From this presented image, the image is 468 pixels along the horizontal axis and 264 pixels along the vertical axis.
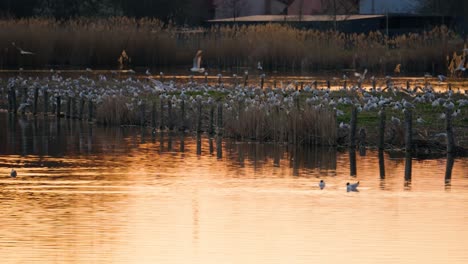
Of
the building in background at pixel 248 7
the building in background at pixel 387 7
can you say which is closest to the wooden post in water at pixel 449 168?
the building in background at pixel 387 7

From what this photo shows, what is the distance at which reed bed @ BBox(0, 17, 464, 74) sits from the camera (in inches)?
2231

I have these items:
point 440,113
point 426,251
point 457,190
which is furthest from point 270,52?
point 426,251

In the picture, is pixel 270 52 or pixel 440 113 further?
pixel 270 52

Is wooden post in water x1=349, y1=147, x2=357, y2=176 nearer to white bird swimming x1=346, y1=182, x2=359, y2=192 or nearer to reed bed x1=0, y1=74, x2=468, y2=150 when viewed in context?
reed bed x1=0, y1=74, x2=468, y2=150

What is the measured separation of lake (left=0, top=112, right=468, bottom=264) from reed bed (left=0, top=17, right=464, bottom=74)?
26815 mm

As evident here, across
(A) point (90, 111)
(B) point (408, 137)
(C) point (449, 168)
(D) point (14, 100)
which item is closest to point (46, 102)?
(D) point (14, 100)

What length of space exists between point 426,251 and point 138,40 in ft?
139

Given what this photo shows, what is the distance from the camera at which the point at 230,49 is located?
193 ft

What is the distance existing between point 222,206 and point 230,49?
38.7 m

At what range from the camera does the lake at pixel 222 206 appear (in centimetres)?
1664

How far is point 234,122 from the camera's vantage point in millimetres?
31531

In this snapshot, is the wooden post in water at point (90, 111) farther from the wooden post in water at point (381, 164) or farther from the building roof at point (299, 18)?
the building roof at point (299, 18)

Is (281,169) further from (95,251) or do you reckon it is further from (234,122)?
(95,251)

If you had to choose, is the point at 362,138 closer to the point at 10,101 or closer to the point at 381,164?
the point at 381,164
